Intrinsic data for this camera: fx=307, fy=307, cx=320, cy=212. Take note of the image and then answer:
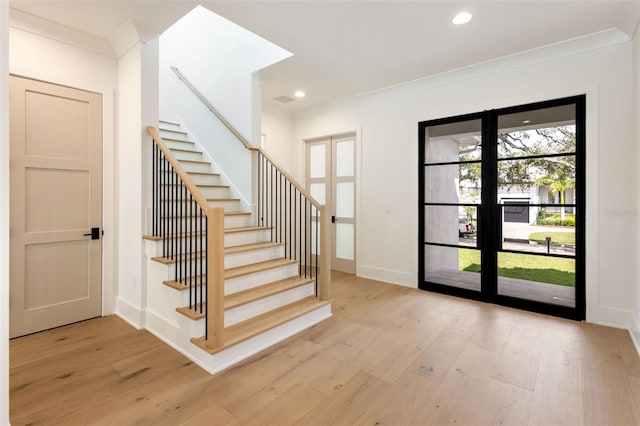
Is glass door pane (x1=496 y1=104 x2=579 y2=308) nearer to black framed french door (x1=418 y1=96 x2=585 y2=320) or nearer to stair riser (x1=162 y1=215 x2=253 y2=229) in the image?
black framed french door (x1=418 y1=96 x2=585 y2=320)

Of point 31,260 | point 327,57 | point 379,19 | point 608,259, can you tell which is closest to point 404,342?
point 608,259

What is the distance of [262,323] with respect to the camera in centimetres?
263

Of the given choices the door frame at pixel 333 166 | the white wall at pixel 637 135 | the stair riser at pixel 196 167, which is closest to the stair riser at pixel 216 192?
the stair riser at pixel 196 167

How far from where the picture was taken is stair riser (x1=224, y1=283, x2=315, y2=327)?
2604 mm

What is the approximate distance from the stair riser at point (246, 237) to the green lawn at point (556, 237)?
306 cm

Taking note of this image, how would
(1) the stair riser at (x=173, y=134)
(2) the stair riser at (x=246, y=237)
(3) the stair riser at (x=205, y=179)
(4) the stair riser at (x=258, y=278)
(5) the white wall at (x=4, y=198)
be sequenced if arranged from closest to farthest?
(5) the white wall at (x=4, y=198), (4) the stair riser at (x=258, y=278), (2) the stair riser at (x=246, y=237), (3) the stair riser at (x=205, y=179), (1) the stair riser at (x=173, y=134)

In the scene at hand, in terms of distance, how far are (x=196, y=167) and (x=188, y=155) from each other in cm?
29

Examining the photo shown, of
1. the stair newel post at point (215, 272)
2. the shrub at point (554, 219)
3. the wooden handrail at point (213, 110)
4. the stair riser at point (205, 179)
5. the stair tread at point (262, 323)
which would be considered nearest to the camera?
the stair newel post at point (215, 272)

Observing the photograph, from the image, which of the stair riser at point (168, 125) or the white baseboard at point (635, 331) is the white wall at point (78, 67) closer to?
the stair riser at point (168, 125)

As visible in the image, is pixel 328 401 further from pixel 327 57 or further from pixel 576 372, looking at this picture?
pixel 327 57

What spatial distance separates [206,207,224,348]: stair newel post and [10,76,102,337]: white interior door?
5.75 feet

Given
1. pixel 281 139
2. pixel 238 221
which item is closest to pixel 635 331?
pixel 238 221

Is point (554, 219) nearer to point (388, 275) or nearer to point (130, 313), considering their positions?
point (388, 275)

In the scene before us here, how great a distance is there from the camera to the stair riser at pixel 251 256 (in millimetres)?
3127
